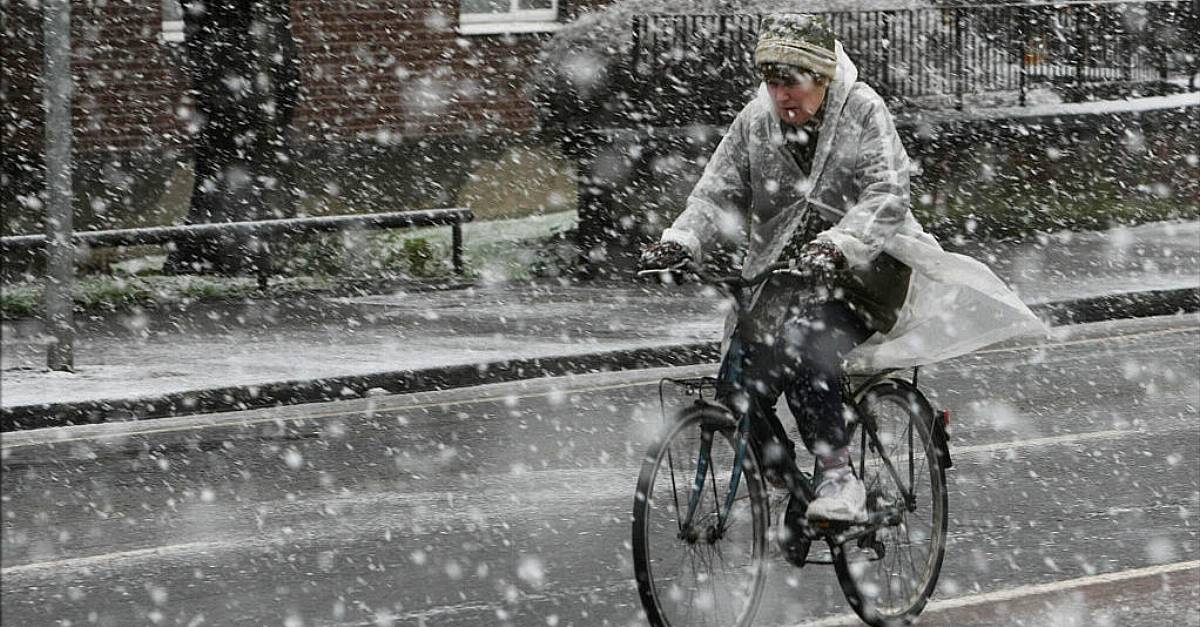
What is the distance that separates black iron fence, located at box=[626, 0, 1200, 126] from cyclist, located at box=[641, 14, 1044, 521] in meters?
10.9

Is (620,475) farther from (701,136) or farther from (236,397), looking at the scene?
(701,136)

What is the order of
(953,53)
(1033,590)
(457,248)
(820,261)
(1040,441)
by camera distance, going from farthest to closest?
(953,53), (457,248), (1040,441), (1033,590), (820,261)

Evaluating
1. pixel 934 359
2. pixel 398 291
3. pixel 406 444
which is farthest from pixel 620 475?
pixel 398 291

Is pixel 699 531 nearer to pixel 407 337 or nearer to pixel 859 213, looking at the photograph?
pixel 859 213

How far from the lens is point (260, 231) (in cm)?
1533

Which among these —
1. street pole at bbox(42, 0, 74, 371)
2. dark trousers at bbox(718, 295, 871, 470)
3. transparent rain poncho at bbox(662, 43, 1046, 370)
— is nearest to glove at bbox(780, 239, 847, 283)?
transparent rain poncho at bbox(662, 43, 1046, 370)

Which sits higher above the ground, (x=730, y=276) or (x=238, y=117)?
(x=730, y=276)

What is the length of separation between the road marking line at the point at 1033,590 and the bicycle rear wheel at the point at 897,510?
13 cm

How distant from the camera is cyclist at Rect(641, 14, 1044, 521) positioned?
5.48 m

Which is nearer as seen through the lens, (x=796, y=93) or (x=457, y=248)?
(x=796, y=93)

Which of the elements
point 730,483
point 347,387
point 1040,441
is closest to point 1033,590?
point 730,483

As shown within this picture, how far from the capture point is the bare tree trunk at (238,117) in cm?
1565

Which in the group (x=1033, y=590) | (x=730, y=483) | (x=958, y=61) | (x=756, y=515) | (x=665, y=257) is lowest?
(x=1033, y=590)

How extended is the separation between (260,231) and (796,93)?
1034 cm
